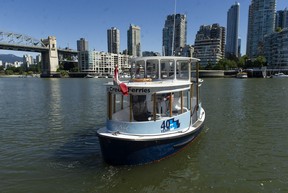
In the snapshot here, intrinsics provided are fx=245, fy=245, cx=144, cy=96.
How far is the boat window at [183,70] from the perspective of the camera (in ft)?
40.9

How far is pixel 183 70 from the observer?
504 inches

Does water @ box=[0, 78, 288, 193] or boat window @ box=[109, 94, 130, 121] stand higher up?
boat window @ box=[109, 94, 130, 121]

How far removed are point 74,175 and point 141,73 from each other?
6371 millimetres

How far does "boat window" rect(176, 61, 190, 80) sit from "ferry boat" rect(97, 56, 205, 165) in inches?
8.8

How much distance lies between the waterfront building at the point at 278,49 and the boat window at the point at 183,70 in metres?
140

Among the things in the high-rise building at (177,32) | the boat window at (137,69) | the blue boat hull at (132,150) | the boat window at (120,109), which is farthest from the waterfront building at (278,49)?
the blue boat hull at (132,150)

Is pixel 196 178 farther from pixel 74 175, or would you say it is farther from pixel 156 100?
pixel 74 175

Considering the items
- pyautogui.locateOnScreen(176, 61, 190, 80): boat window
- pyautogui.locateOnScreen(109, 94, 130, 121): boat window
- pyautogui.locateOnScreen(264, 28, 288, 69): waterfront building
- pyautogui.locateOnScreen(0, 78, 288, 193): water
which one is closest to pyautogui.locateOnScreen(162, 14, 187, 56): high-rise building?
pyautogui.locateOnScreen(0, 78, 288, 193): water

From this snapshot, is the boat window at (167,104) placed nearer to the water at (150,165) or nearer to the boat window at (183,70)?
the boat window at (183,70)

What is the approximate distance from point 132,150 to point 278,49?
489 feet

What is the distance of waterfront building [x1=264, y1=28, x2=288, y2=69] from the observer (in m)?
131

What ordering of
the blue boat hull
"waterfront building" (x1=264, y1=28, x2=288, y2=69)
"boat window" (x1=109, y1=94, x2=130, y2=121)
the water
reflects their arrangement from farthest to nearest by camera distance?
1. "waterfront building" (x1=264, y1=28, x2=288, y2=69)
2. "boat window" (x1=109, y1=94, x2=130, y2=121)
3. the blue boat hull
4. the water

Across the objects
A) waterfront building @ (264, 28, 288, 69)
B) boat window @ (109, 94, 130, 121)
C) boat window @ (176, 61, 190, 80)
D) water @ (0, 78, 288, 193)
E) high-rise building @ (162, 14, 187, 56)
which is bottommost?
water @ (0, 78, 288, 193)

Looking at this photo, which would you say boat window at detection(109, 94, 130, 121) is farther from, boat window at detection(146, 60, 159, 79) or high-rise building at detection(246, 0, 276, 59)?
high-rise building at detection(246, 0, 276, 59)
